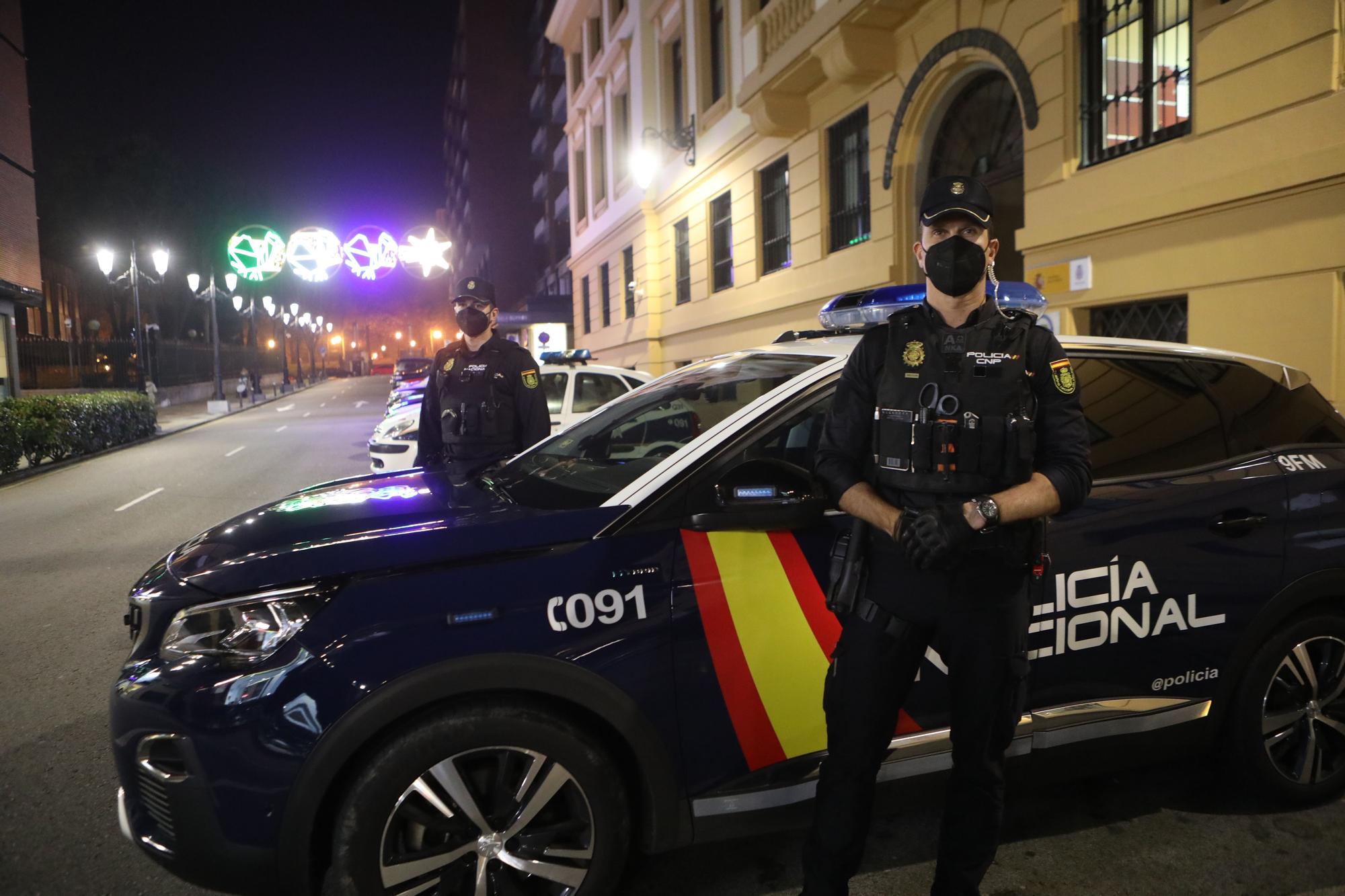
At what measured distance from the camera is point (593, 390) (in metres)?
10.8

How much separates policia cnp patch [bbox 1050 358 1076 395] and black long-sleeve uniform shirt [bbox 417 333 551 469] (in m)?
3.27

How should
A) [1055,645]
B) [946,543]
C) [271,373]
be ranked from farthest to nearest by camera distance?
[271,373] < [1055,645] < [946,543]

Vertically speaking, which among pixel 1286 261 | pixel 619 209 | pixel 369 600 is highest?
pixel 619 209

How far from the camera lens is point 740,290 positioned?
655 inches

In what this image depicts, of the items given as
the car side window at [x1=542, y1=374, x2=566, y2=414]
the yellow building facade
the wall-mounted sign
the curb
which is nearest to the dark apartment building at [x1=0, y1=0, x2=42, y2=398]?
the curb

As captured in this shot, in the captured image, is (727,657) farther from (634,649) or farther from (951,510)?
(951,510)

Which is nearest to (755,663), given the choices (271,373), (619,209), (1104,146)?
(1104,146)

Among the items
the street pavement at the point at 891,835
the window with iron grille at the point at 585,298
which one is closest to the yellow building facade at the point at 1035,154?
the street pavement at the point at 891,835

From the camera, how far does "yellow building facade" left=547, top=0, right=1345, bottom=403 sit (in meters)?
6.73

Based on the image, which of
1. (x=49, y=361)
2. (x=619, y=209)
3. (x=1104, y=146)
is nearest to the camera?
(x=1104, y=146)

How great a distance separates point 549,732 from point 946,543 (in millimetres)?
1125

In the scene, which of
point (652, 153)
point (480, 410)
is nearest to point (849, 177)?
point (652, 153)

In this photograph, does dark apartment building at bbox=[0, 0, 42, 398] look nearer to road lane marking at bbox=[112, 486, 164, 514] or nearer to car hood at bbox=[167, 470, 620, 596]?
road lane marking at bbox=[112, 486, 164, 514]

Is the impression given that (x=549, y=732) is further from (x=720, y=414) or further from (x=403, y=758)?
(x=720, y=414)
